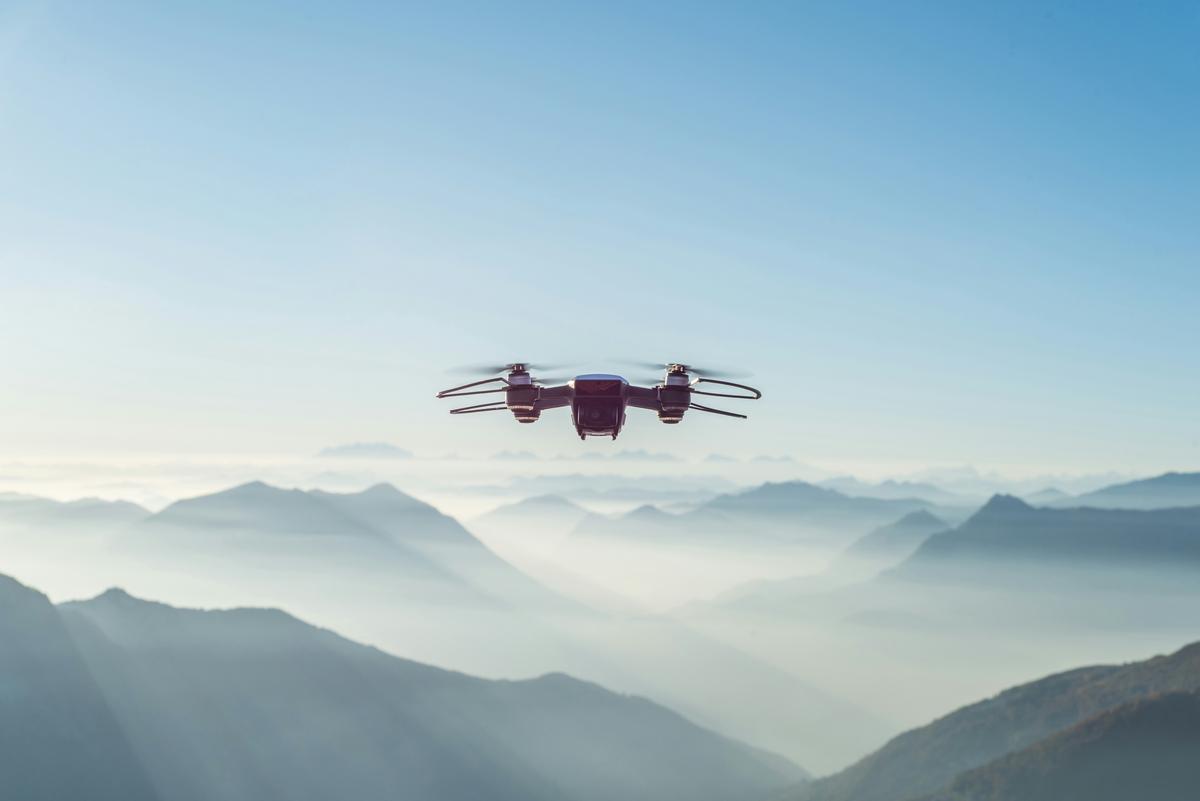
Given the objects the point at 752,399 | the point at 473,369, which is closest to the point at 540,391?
the point at 473,369

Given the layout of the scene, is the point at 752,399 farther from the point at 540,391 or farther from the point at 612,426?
the point at 540,391

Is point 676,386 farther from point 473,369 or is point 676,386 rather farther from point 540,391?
point 473,369

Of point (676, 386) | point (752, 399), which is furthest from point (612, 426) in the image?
point (752, 399)

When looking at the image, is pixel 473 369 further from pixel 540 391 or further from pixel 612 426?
pixel 612 426

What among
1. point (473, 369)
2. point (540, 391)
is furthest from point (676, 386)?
point (473, 369)

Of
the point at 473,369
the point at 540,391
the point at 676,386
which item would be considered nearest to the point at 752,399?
the point at 676,386

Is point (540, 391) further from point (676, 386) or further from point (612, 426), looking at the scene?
point (676, 386)
